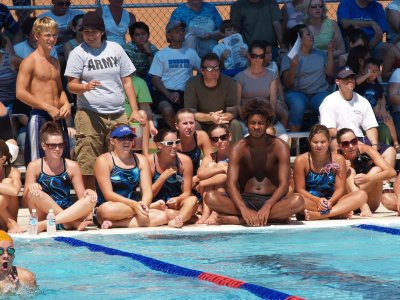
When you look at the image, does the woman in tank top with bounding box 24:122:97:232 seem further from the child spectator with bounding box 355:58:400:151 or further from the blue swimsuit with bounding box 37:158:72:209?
the child spectator with bounding box 355:58:400:151

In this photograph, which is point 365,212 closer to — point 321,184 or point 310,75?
point 321,184

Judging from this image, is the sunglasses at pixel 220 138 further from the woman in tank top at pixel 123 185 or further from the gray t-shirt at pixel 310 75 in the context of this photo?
the gray t-shirt at pixel 310 75

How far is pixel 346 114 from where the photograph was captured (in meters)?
12.7

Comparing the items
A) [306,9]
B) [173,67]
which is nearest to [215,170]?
[173,67]

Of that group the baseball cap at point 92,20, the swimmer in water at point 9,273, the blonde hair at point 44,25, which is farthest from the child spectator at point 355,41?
the swimmer in water at point 9,273

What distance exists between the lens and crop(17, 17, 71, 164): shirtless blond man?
37.8 feet

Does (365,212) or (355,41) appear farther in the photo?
(355,41)

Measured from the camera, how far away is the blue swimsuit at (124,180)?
1099 centimetres

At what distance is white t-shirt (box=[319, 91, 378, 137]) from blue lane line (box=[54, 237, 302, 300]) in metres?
4.01

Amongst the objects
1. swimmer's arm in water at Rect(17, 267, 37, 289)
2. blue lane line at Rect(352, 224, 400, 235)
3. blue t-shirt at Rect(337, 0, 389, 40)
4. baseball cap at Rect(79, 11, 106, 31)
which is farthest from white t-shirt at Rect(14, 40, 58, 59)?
swimmer's arm in water at Rect(17, 267, 37, 289)

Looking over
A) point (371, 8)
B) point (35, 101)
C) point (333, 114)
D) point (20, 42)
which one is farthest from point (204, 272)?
point (371, 8)

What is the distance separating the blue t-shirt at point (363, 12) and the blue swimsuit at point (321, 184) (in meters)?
4.33

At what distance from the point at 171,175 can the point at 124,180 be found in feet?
2.06

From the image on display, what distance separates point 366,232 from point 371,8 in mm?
5628
